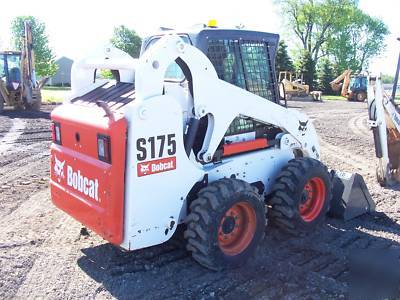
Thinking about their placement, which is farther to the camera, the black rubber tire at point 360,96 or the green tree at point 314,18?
the green tree at point 314,18

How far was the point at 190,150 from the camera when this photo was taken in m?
4.23

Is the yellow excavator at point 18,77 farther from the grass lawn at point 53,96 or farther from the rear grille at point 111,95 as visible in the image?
the rear grille at point 111,95

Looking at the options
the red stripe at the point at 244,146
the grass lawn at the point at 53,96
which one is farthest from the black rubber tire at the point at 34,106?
the red stripe at the point at 244,146

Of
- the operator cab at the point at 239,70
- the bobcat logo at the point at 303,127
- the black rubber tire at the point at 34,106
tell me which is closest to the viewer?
the operator cab at the point at 239,70

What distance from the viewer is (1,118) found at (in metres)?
15.1

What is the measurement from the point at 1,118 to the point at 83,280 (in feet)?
41.3

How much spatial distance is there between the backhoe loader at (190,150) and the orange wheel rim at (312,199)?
0.01 meters

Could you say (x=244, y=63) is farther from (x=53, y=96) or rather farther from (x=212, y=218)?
(x=53, y=96)

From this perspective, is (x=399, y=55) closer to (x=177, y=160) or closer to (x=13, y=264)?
(x=177, y=160)

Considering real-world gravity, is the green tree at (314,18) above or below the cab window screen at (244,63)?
above

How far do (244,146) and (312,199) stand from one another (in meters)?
1.17

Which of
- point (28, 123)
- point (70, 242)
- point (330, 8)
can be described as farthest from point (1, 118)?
point (330, 8)

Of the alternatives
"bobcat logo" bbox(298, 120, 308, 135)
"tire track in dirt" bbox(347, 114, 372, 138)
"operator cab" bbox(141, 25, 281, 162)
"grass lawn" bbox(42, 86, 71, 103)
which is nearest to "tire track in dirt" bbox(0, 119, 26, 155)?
"grass lawn" bbox(42, 86, 71, 103)

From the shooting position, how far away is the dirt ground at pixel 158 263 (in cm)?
386
